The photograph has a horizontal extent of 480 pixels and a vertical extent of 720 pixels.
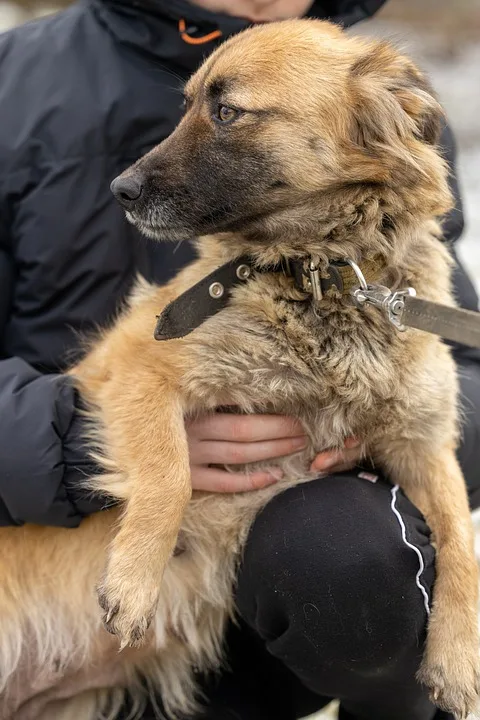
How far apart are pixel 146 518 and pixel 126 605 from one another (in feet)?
0.61

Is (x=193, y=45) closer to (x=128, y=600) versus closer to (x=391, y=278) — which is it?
(x=391, y=278)

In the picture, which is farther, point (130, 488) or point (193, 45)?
point (193, 45)

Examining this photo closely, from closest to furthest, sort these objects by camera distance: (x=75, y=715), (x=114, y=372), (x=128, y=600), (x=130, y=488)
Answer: (x=128, y=600) → (x=130, y=488) → (x=114, y=372) → (x=75, y=715)

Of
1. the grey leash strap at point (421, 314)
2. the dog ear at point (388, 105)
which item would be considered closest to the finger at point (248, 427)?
the grey leash strap at point (421, 314)

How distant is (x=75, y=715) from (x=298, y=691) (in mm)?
633

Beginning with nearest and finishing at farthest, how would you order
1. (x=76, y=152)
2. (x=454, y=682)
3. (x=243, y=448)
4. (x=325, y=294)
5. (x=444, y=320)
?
(x=444, y=320)
(x=454, y=682)
(x=325, y=294)
(x=243, y=448)
(x=76, y=152)

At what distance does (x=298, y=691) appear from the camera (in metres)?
2.56

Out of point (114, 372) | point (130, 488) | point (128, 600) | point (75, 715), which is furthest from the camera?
point (75, 715)

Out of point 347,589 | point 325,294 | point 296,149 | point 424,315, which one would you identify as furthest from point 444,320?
point 347,589

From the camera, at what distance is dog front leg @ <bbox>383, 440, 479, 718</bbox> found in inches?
Result: 76.2

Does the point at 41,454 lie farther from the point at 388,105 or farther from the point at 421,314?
the point at 388,105

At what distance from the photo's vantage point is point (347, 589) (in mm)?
1977

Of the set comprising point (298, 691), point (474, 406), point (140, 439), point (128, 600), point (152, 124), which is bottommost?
point (298, 691)

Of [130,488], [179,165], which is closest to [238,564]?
[130,488]
